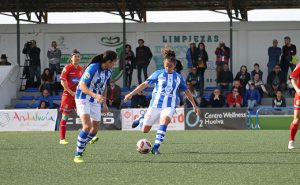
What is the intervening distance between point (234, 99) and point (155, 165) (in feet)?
58.4

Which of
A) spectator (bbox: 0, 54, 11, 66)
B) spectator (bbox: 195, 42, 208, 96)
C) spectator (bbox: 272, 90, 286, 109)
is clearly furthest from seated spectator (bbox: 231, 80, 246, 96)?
spectator (bbox: 0, 54, 11, 66)

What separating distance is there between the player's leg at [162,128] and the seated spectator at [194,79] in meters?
16.1

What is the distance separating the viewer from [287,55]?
30.2 meters

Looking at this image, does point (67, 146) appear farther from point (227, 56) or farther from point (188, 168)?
point (227, 56)

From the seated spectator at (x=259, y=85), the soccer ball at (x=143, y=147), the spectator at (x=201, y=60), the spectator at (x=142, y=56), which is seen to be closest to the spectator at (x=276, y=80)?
the seated spectator at (x=259, y=85)

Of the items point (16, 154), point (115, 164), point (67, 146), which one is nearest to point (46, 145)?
point (67, 146)

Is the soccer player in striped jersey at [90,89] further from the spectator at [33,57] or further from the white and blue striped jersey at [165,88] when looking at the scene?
the spectator at [33,57]

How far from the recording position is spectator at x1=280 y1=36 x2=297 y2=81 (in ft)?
98.0

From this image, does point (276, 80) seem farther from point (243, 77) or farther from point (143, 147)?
point (143, 147)

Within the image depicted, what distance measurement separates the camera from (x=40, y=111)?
26250mm

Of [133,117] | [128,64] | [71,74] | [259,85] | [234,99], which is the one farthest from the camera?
[128,64]

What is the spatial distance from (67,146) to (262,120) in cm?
1246

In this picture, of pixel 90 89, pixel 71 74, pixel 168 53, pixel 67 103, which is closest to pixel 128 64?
pixel 67 103

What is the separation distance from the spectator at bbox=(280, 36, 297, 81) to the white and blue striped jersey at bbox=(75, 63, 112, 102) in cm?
1847
